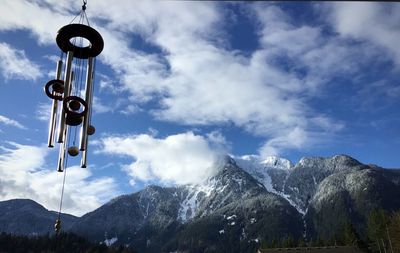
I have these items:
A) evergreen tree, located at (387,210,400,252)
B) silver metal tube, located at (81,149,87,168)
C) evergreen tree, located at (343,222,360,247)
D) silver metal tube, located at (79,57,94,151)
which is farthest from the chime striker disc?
evergreen tree, located at (343,222,360,247)

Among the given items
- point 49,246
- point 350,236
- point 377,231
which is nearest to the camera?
point 377,231

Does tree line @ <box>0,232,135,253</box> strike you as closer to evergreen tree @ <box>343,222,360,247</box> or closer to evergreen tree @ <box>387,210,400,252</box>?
evergreen tree @ <box>343,222,360,247</box>

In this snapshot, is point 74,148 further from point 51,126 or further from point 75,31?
point 75,31

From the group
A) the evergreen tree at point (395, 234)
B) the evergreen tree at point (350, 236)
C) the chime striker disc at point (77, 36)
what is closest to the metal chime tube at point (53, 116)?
the chime striker disc at point (77, 36)

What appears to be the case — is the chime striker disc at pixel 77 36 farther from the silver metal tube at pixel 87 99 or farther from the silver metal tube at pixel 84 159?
the silver metal tube at pixel 84 159

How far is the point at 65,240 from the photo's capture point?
627 feet

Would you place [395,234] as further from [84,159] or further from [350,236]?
[84,159]

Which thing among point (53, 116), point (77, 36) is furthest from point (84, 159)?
point (77, 36)

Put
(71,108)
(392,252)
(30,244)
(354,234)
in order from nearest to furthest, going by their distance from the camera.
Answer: (71,108) < (392,252) < (354,234) < (30,244)

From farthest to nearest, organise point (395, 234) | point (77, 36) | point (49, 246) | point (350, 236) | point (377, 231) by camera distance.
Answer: point (49, 246) → point (350, 236) → point (377, 231) → point (395, 234) → point (77, 36)

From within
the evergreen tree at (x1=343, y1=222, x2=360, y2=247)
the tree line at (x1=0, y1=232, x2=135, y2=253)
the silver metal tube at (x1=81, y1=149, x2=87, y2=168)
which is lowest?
the silver metal tube at (x1=81, y1=149, x2=87, y2=168)

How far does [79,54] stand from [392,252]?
303 ft

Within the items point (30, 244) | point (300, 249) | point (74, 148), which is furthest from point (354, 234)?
point (30, 244)

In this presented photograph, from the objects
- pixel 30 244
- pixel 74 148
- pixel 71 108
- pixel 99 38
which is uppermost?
pixel 30 244
